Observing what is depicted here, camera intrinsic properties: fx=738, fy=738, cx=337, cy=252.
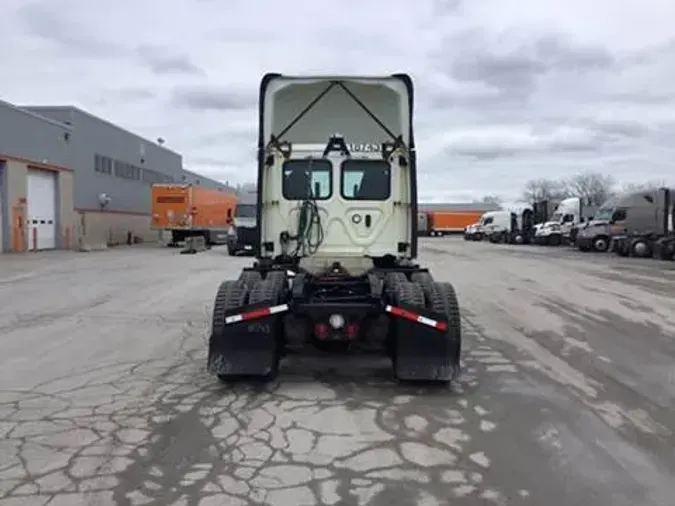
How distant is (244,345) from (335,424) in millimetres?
1631

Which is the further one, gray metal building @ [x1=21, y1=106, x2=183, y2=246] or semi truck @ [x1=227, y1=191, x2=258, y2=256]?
gray metal building @ [x1=21, y1=106, x2=183, y2=246]

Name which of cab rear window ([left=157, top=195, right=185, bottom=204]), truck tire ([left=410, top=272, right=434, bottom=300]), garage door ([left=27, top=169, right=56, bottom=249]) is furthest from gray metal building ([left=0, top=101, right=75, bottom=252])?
truck tire ([left=410, top=272, right=434, bottom=300])

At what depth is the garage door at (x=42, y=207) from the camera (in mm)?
36688

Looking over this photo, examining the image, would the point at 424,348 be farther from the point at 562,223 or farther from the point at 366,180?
the point at 562,223

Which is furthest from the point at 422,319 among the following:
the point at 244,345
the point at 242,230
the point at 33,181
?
the point at 33,181

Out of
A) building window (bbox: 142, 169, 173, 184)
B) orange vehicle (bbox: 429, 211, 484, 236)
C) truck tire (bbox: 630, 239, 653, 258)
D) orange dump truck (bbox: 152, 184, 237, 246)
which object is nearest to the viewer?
truck tire (bbox: 630, 239, 653, 258)

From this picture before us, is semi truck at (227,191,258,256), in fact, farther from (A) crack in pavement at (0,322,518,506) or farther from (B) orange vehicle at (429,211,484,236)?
(B) orange vehicle at (429,211,484,236)

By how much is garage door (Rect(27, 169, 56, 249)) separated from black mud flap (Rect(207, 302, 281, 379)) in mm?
31718

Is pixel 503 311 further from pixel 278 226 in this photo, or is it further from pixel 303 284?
pixel 303 284

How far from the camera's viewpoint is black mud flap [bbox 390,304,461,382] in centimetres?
706

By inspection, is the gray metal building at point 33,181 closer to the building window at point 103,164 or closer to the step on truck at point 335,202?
the building window at point 103,164

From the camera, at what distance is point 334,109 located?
9547 mm

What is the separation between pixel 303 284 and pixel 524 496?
357cm

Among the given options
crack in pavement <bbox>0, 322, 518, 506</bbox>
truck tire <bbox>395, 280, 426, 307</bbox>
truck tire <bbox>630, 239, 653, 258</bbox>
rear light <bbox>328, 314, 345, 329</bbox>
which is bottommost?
crack in pavement <bbox>0, 322, 518, 506</bbox>
